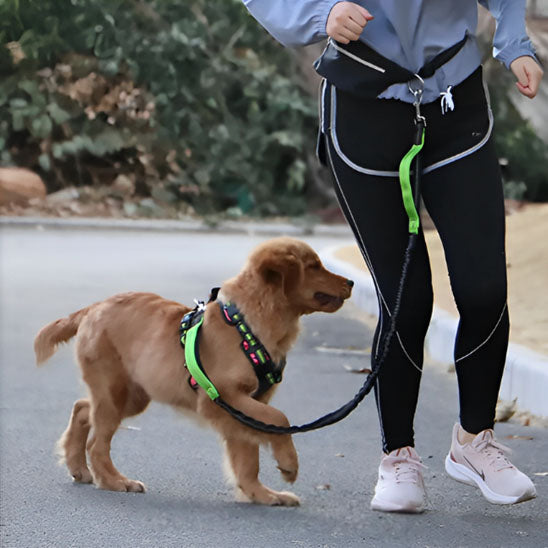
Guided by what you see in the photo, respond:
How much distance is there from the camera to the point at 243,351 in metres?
3.77

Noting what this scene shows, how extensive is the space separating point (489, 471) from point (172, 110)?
15150mm

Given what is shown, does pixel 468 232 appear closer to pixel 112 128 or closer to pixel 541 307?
pixel 541 307

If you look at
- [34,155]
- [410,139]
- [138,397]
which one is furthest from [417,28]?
[34,155]

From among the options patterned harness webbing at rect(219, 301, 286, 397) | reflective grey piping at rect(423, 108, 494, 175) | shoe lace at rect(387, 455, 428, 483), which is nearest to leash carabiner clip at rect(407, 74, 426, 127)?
reflective grey piping at rect(423, 108, 494, 175)

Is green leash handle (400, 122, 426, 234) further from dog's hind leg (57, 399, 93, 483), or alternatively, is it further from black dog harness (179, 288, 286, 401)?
dog's hind leg (57, 399, 93, 483)

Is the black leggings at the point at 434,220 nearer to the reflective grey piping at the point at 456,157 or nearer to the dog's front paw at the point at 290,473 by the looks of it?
the reflective grey piping at the point at 456,157

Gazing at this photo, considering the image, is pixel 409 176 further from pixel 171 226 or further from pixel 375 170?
pixel 171 226

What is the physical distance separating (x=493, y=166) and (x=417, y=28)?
464mm

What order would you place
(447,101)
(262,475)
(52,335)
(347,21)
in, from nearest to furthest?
(347,21)
(447,101)
(52,335)
(262,475)

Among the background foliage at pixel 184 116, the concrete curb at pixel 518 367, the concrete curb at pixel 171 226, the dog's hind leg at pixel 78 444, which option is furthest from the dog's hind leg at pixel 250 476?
the background foliage at pixel 184 116

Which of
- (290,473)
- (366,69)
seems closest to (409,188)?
(366,69)

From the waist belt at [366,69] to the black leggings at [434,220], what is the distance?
0.21ft

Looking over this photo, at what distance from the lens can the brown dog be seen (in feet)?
12.3

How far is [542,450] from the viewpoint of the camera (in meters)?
4.65
